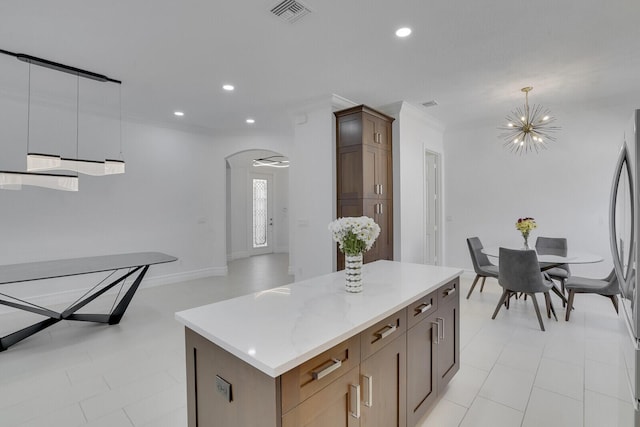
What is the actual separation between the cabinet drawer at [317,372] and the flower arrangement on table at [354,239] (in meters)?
0.49

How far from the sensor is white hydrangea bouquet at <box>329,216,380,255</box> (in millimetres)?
1723

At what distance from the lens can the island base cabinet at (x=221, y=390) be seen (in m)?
1.05

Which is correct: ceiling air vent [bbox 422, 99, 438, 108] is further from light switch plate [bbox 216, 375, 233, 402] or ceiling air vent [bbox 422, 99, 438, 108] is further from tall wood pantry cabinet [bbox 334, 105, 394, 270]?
light switch plate [bbox 216, 375, 233, 402]

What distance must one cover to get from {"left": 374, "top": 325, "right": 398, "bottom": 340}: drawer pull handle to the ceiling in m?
2.25

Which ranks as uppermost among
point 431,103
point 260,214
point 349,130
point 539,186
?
point 431,103

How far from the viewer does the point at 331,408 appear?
1203 mm

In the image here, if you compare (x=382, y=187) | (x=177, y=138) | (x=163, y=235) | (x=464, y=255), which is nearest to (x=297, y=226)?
(x=382, y=187)

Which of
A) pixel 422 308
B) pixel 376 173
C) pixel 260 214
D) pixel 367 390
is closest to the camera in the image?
pixel 367 390

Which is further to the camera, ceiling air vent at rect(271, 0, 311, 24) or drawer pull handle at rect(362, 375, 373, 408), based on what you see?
ceiling air vent at rect(271, 0, 311, 24)

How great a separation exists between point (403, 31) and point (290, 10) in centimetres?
99

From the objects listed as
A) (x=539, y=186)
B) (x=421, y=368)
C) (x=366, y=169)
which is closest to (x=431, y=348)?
(x=421, y=368)

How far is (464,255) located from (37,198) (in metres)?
6.93

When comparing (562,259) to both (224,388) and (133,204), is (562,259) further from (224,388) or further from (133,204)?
(133,204)

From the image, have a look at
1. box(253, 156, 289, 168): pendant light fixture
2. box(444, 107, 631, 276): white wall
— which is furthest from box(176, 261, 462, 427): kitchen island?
box(253, 156, 289, 168): pendant light fixture
